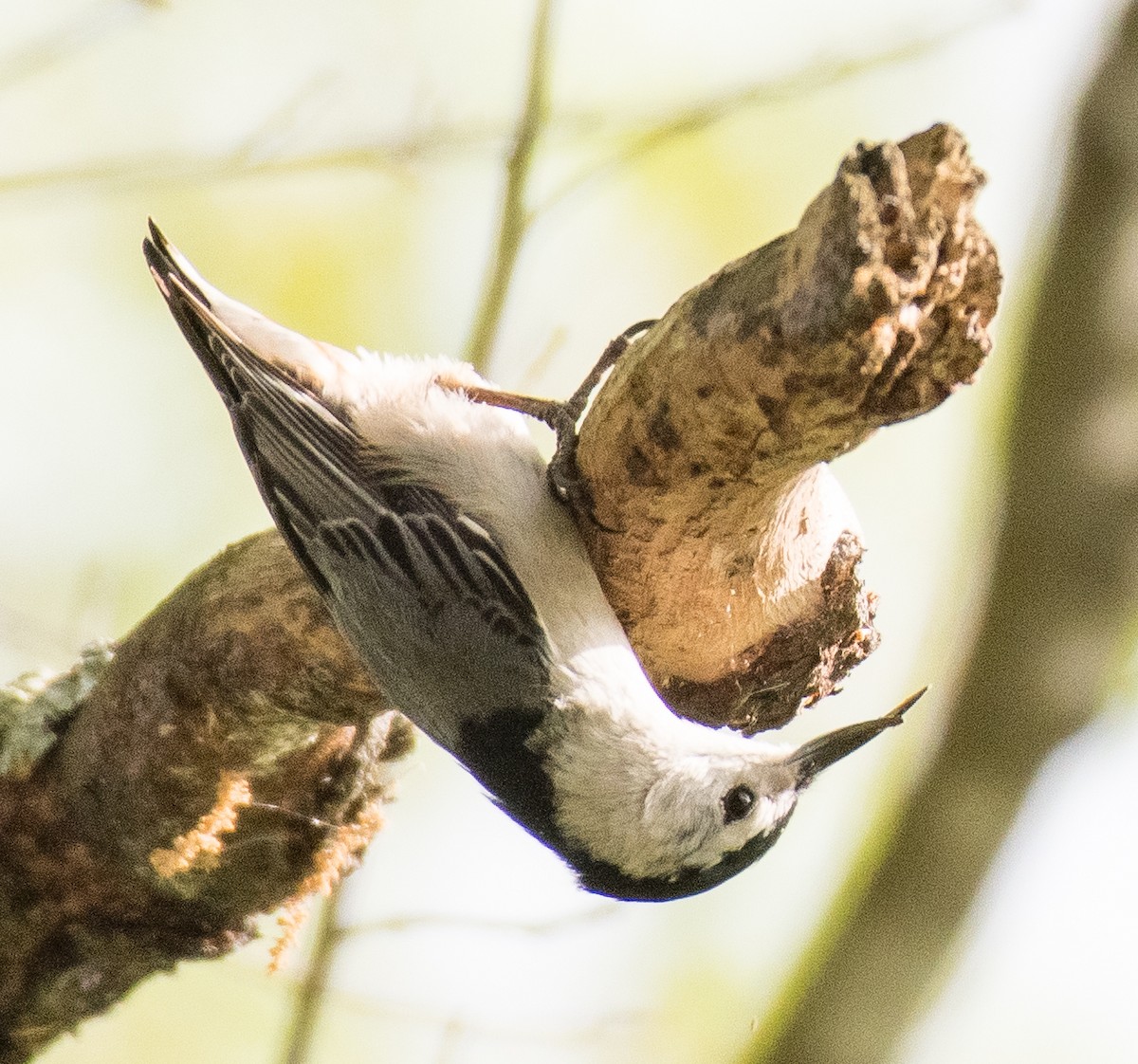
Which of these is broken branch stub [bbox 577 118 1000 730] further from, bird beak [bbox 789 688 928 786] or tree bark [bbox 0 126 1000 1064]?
bird beak [bbox 789 688 928 786]

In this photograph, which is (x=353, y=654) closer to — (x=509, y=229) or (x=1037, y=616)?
(x=509, y=229)

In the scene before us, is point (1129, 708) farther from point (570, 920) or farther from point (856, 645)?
point (570, 920)

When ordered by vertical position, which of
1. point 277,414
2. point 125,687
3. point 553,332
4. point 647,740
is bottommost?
point 647,740

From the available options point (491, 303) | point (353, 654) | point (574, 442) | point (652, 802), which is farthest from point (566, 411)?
point (491, 303)

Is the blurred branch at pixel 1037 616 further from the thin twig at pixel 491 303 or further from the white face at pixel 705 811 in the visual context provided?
the white face at pixel 705 811

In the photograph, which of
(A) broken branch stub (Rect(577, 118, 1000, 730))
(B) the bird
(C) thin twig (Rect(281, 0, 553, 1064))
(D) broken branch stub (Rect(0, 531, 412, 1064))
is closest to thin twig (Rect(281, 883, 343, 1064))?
(C) thin twig (Rect(281, 0, 553, 1064))

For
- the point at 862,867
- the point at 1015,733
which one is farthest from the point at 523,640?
the point at 862,867

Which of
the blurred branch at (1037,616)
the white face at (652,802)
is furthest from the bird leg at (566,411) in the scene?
the blurred branch at (1037,616)
